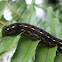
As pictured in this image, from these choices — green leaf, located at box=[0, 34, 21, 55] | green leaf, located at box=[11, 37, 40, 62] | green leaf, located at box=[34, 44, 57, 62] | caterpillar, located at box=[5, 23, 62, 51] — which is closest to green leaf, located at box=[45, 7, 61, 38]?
caterpillar, located at box=[5, 23, 62, 51]

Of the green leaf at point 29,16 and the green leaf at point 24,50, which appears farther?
the green leaf at point 29,16

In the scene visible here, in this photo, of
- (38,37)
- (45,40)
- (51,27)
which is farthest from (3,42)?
(51,27)

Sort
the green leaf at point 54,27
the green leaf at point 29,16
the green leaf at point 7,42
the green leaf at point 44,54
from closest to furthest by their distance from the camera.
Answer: the green leaf at point 7,42 → the green leaf at point 44,54 → the green leaf at point 29,16 → the green leaf at point 54,27

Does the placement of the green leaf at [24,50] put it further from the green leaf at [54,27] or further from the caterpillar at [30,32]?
the green leaf at [54,27]

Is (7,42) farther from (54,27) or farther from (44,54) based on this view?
(54,27)

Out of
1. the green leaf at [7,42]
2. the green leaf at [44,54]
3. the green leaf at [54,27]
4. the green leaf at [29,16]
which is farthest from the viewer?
the green leaf at [54,27]

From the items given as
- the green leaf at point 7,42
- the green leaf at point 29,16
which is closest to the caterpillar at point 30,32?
the green leaf at point 7,42

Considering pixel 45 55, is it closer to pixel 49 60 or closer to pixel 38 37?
pixel 49 60
